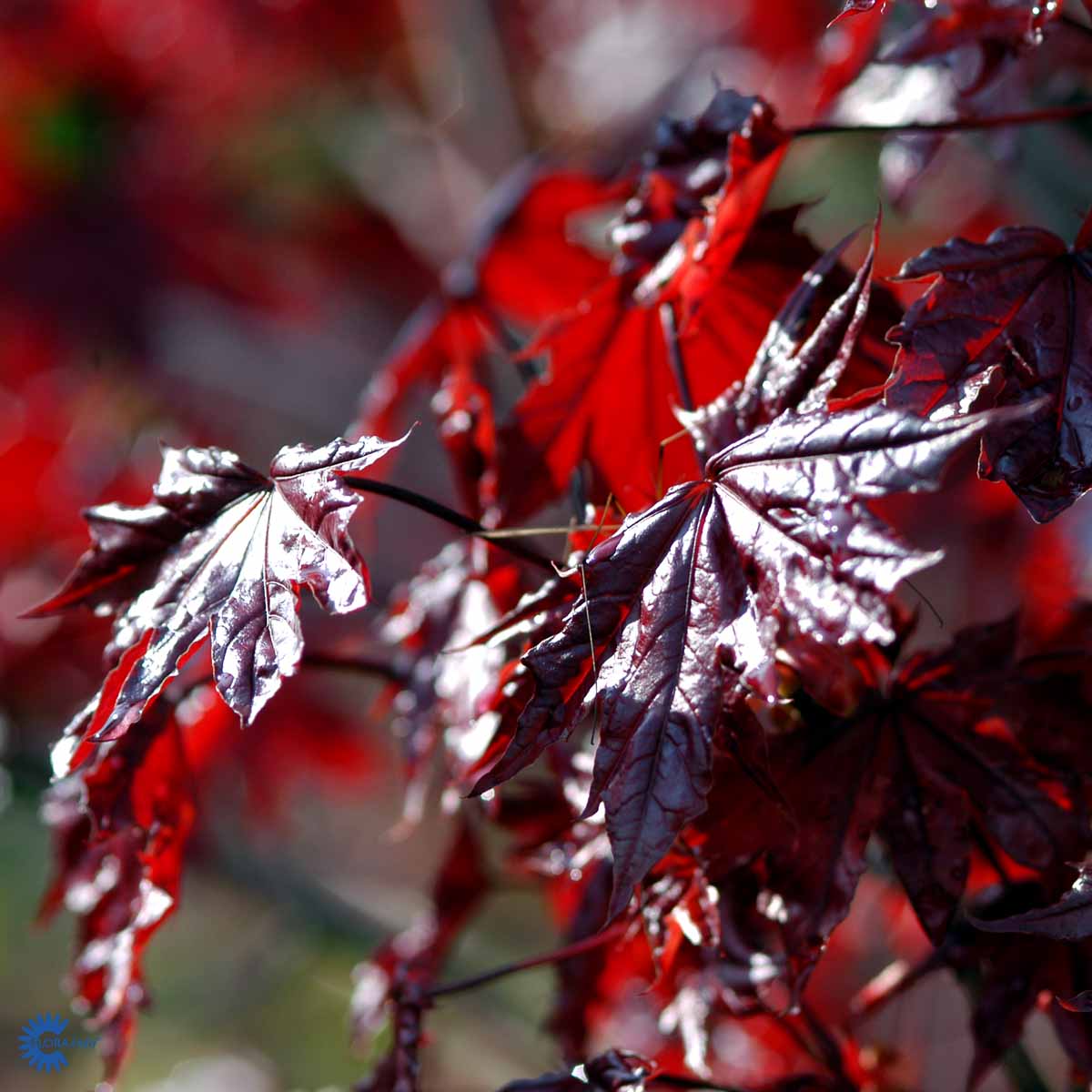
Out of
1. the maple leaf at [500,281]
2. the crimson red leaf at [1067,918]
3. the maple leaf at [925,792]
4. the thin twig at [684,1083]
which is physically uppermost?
the maple leaf at [500,281]

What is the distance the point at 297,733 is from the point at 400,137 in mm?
1701

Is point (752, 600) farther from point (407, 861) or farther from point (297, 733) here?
point (407, 861)

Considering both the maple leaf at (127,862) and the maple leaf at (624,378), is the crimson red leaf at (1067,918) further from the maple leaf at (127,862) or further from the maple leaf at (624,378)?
the maple leaf at (127,862)

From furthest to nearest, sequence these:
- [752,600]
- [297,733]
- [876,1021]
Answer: [876,1021] < [297,733] < [752,600]

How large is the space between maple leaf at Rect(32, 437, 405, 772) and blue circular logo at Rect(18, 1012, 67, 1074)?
0.30 m

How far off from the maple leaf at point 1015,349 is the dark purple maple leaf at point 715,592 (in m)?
0.04

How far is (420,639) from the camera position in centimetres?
81

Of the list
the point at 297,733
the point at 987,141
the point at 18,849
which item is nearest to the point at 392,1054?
the point at 987,141

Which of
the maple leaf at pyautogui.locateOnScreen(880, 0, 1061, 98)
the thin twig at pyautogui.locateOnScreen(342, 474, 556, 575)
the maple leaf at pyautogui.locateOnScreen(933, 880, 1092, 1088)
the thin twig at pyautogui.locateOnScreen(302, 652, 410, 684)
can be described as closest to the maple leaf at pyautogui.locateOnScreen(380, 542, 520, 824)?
the thin twig at pyautogui.locateOnScreen(302, 652, 410, 684)

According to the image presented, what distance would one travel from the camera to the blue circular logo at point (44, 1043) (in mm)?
727

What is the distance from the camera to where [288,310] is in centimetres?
274

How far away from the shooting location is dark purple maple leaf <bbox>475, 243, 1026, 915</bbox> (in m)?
0.41

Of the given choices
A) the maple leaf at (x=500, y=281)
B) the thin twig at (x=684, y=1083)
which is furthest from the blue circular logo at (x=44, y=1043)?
the maple leaf at (x=500, y=281)

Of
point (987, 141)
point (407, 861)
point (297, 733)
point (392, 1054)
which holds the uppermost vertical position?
point (407, 861)
